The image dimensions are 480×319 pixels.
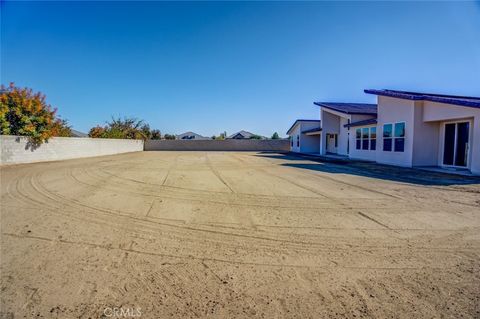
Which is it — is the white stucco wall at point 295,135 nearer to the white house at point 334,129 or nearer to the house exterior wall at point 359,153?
the white house at point 334,129

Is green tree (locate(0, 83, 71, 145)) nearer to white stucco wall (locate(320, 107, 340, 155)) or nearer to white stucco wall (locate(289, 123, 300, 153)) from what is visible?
white stucco wall (locate(320, 107, 340, 155))

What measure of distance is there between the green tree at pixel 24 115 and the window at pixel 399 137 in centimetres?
2113

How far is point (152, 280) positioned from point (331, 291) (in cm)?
184

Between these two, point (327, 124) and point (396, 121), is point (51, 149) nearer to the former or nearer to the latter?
point (396, 121)

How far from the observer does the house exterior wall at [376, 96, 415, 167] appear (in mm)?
12656

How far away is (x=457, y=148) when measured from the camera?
11.4 m

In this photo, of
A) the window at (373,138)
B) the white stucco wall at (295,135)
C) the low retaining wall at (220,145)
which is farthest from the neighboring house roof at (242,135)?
the window at (373,138)

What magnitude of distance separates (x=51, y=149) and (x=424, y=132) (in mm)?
22524

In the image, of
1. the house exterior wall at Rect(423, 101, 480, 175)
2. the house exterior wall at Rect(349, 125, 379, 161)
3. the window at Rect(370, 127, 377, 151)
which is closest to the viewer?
the house exterior wall at Rect(423, 101, 480, 175)

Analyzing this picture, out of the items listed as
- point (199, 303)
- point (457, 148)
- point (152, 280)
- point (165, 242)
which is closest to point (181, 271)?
point (152, 280)

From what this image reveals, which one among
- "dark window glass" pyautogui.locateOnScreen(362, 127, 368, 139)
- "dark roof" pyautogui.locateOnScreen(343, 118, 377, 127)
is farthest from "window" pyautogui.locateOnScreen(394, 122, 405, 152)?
"dark window glass" pyautogui.locateOnScreen(362, 127, 368, 139)

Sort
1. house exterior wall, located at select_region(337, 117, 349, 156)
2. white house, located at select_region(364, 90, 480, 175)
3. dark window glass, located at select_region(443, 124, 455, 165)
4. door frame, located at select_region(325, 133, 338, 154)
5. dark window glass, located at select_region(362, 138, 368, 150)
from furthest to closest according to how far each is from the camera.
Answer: door frame, located at select_region(325, 133, 338, 154), house exterior wall, located at select_region(337, 117, 349, 156), dark window glass, located at select_region(362, 138, 368, 150), dark window glass, located at select_region(443, 124, 455, 165), white house, located at select_region(364, 90, 480, 175)

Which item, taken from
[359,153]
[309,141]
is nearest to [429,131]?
[359,153]

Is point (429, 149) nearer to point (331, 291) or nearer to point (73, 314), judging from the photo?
point (331, 291)
